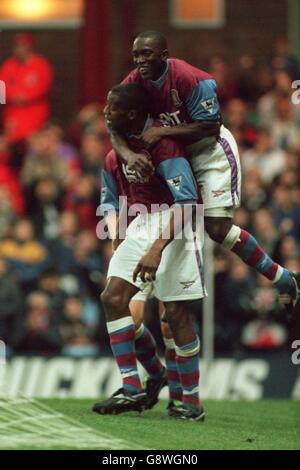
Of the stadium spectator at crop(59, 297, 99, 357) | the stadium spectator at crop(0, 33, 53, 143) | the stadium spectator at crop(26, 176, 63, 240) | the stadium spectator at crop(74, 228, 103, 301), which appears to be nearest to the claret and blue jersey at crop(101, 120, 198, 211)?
the stadium spectator at crop(59, 297, 99, 357)

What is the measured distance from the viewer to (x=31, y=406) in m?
10.1

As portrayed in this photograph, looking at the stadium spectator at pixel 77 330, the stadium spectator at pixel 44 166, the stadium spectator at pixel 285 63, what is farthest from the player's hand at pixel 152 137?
the stadium spectator at pixel 285 63

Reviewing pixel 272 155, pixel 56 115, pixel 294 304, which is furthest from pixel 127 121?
pixel 56 115

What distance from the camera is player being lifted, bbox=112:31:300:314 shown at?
9164mm

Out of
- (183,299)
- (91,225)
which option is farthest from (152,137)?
(91,225)

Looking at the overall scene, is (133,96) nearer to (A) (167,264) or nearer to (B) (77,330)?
(A) (167,264)

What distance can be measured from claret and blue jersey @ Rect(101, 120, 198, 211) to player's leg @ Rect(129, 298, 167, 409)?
2.18 feet

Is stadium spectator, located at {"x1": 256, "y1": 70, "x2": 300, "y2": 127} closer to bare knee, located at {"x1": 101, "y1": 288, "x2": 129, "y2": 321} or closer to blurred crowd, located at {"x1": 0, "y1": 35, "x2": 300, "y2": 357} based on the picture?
blurred crowd, located at {"x1": 0, "y1": 35, "x2": 300, "y2": 357}

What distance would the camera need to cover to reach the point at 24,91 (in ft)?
60.2

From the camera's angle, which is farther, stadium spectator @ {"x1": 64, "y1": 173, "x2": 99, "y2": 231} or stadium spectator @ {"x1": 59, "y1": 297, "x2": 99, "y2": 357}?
stadium spectator @ {"x1": 64, "y1": 173, "x2": 99, "y2": 231}

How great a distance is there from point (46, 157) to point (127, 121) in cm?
A: 748

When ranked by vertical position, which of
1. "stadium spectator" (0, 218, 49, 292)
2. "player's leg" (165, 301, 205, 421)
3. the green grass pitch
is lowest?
"stadium spectator" (0, 218, 49, 292)

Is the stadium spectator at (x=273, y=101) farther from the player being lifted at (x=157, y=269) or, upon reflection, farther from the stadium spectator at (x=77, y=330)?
the player being lifted at (x=157, y=269)

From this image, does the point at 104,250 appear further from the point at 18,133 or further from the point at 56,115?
the point at 56,115
